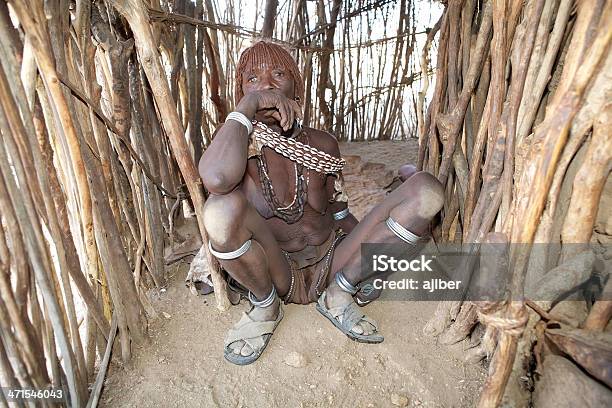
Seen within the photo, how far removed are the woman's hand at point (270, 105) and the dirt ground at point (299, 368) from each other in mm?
786

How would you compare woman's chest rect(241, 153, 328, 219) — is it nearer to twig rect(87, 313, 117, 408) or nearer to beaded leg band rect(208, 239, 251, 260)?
beaded leg band rect(208, 239, 251, 260)

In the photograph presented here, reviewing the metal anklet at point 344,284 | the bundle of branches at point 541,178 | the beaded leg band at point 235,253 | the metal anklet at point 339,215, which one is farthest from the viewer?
the metal anklet at point 339,215

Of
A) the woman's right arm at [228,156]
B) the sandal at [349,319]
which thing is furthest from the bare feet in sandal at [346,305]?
the woman's right arm at [228,156]

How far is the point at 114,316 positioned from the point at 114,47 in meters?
0.99

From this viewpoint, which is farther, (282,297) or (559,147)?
(282,297)

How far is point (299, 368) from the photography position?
141 centimetres

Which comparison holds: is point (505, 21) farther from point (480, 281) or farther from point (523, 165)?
point (480, 281)

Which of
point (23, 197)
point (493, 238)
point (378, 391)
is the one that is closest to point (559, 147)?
point (493, 238)

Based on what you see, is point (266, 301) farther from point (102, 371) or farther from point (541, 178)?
point (541, 178)

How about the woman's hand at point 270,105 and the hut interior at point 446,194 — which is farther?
the woman's hand at point 270,105

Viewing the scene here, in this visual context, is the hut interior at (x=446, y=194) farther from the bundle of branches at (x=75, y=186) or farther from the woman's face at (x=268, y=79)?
the woman's face at (x=268, y=79)

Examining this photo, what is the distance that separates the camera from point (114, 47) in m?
1.56

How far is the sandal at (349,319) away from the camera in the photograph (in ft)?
4.91

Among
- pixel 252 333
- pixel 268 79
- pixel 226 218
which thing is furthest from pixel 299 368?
pixel 268 79
